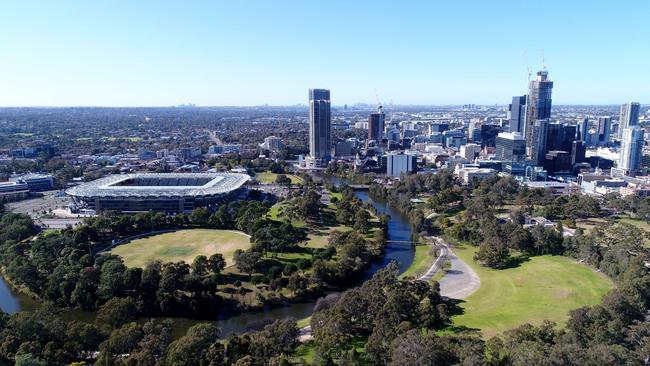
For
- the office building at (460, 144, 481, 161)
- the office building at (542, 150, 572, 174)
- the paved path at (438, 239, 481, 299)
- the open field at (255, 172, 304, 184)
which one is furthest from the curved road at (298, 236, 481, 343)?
the office building at (460, 144, 481, 161)

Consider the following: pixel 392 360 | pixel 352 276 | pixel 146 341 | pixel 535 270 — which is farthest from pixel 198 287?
pixel 535 270

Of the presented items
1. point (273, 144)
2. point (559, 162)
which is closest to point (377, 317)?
A: point (559, 162)

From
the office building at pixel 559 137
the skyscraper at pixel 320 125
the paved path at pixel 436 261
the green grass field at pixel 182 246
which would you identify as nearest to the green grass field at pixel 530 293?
the paved path at pixel 436 261

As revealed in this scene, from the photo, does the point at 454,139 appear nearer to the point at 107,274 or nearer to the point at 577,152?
the point at 577,152

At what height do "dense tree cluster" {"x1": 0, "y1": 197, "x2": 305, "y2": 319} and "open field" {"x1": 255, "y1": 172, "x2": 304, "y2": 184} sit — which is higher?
"dense tree cluster" {"x1": 0, "y1": 197, "x2": 305, "y2": 319}

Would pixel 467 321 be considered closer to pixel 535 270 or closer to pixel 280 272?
pixel 535 270

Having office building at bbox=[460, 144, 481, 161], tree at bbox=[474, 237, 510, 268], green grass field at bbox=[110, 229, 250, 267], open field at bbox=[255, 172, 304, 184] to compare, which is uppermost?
office building at bbox=[460, 144, 481, 161]

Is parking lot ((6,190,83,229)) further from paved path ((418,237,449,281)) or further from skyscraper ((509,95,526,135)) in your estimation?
skyscraper ((509,95,526,135))
